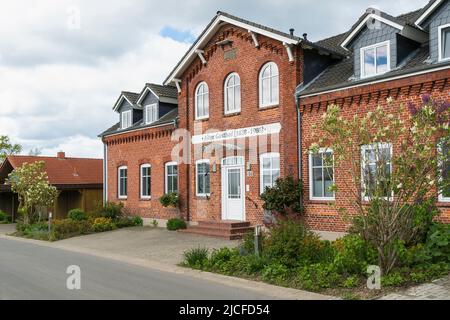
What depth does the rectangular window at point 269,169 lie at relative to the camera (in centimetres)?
1792

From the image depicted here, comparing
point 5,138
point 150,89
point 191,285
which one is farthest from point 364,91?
point 5,138

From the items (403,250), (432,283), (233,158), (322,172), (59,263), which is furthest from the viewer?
(233,158)

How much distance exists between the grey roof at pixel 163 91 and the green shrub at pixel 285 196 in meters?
9.65

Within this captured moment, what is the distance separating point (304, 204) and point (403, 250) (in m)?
7.00

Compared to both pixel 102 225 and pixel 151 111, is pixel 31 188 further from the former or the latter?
pixel 151 111

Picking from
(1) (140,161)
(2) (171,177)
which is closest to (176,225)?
(2) (171,177)

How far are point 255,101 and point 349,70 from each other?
11.9ft

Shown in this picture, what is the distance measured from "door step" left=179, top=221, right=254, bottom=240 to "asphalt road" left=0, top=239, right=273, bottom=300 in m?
5.17

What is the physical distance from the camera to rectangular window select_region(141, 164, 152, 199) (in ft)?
79.4

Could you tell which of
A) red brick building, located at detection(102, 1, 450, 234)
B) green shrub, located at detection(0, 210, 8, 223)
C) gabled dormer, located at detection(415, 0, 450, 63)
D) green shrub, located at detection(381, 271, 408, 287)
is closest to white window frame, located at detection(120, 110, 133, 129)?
red brick building, located at detection(102, 1, 450, 234)

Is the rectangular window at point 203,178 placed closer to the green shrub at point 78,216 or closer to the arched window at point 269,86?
the arched window at point 269,86

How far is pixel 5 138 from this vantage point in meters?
46.1

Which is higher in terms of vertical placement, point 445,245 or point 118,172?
point 118,172

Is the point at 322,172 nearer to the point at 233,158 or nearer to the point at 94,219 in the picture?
the point at 233,158
